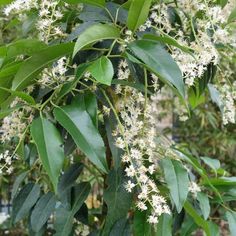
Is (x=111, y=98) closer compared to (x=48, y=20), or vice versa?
(x=48, y=20)

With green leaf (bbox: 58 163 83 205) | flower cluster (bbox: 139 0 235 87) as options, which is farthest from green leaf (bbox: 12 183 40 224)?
flower cluster (bbox: 139 0 235 87)

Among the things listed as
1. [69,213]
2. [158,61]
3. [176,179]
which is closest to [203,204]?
[176,179]

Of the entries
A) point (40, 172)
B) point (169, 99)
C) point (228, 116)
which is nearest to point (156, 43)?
point (228, 116)

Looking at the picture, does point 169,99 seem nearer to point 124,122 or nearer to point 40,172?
point 40,172

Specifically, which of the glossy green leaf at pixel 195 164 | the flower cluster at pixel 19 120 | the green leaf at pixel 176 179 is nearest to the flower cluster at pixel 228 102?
the glossy green leaf at pixel 195 164

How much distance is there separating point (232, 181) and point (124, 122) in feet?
1.16

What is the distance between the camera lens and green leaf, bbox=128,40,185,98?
Result: 0.68m

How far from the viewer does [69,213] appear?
3.15ft

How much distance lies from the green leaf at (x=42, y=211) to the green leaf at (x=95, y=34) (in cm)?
45

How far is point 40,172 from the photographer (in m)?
1.13

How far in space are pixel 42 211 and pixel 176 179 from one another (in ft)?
1.14

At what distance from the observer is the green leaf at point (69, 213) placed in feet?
3.11

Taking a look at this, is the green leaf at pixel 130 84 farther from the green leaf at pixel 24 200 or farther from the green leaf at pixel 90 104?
the green leaf at pixel 24 200

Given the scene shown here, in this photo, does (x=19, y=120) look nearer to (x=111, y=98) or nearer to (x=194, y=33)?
(x=111, y=98)
